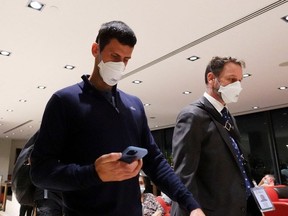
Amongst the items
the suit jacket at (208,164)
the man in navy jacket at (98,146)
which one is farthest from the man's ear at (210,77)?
the man in navy jacket at (98,146)

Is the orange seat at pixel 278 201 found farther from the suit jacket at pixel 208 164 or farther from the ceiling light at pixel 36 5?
the ceiling light at pixel 36 5

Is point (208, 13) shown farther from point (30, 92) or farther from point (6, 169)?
point (6, 169)

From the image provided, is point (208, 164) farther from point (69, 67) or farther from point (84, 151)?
point (69, 67)

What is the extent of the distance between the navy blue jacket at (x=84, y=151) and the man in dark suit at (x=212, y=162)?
1.32 ft

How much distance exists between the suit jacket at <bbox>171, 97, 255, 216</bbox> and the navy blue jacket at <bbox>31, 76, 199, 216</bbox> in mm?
389

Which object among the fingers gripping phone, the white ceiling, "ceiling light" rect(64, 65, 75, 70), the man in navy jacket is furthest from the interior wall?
the fingers gripping phone

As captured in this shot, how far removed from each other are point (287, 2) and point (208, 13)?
2.66ft

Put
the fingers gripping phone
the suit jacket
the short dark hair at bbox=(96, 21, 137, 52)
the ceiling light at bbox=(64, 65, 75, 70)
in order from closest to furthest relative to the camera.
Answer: the fingers gripping phone → the short dark hair at bbox=(96, 21, 137, 52) → the suit jacket → the ceiling light at bbox=(64, 65, 75, 70)

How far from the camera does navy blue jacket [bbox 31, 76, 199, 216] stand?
0.79 meters

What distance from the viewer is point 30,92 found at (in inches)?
236

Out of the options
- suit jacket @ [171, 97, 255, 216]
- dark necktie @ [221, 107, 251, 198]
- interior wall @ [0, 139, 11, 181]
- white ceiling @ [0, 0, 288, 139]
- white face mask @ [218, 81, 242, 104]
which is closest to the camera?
suit jacket @ [171, 97, 255, 216]

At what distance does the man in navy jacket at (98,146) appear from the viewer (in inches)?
30.3

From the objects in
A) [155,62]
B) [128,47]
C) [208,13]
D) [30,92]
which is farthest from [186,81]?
[128,47]

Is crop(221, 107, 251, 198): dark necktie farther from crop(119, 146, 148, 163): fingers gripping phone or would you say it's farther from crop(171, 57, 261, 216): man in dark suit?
crop(119, 146, 148, 163): fingers gripping phone
